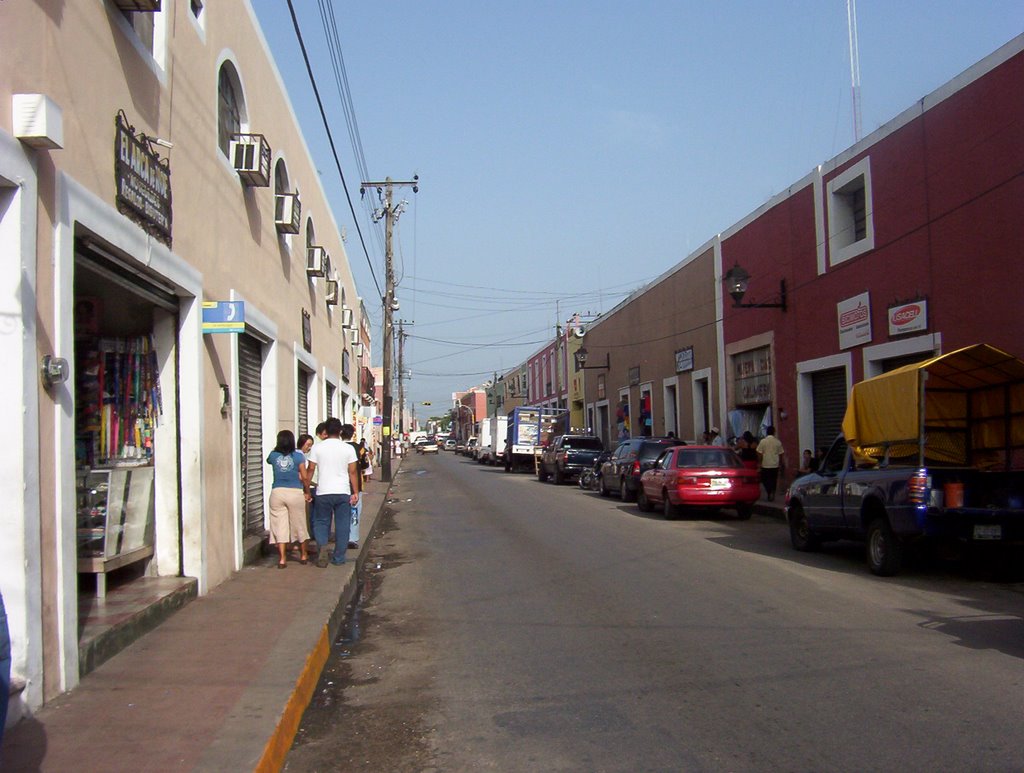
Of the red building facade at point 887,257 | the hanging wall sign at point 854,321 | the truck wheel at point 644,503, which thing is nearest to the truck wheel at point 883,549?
the red building facade at point 887,257

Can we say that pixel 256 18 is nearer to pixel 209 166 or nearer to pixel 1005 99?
pixel 209 166

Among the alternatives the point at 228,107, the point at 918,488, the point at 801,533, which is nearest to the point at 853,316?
the point at 801,533

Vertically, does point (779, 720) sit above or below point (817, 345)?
below

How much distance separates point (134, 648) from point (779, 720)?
463 centimetres

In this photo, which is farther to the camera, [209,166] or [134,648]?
[209,166]

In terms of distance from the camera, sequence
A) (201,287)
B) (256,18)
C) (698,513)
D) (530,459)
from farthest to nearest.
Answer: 1. (530,459)
2. (698,513)
3. (256,18)
4. (201,287)

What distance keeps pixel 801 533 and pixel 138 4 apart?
10.6 m

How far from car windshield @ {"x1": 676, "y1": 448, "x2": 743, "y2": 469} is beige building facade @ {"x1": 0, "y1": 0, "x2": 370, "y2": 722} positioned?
784 cm

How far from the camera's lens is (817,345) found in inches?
816

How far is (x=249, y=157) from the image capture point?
460 inches

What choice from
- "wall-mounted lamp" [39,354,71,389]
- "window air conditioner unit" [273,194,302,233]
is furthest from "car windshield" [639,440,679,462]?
"wall-mounted lamp" [39,354,71,389]

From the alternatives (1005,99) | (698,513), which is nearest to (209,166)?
(1005,99)

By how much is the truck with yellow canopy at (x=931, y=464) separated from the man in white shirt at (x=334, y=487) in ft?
20.3

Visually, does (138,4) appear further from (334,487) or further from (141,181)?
(334,487)
